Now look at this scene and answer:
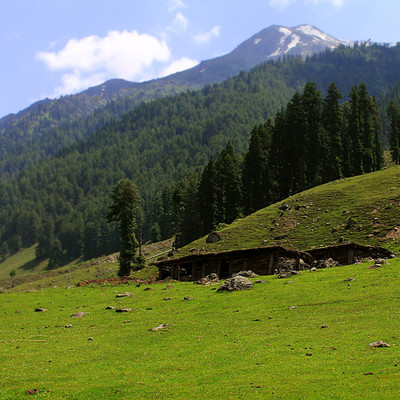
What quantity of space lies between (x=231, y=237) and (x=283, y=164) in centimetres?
3136

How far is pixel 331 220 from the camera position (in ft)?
196

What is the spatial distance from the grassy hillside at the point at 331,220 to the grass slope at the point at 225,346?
66.9ft

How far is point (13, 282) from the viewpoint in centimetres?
14062

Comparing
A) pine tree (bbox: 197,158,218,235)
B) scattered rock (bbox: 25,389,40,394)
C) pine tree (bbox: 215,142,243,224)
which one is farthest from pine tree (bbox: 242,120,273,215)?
scattered rock (bbox: 25,389,40,394)

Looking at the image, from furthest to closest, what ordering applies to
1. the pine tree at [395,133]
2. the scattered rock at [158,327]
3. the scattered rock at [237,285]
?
the pine tree at [395,133]
the scattered rock at [237,285]
the scattered rock at [158,327]

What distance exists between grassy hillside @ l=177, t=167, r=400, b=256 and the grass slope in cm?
2038

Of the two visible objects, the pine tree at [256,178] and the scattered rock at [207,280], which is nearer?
the scattered rock at [207,280]

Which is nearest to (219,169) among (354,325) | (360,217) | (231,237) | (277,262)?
(231,237)

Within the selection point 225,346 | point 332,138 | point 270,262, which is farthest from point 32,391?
point 332,138

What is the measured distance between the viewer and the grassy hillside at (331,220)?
2071 inches

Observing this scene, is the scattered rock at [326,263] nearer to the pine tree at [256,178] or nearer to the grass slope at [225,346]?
the grass slope at [225,346]

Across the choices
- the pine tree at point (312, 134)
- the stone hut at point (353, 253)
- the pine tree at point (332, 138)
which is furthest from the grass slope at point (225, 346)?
the pine tree at point (332, 138)

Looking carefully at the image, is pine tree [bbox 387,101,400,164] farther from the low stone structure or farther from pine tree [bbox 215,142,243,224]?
the low stone structure

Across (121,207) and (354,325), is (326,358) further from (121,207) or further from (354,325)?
(121,207)
